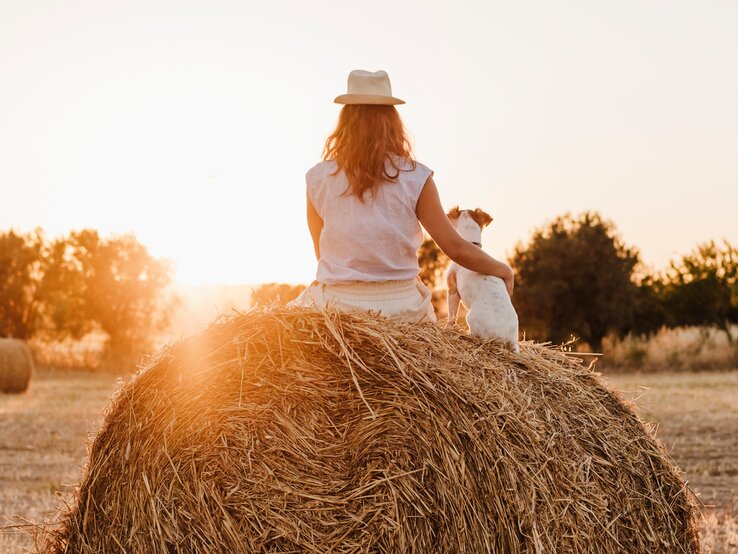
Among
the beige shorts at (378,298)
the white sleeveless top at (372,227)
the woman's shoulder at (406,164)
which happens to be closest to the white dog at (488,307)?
the beige shorts at (378,298)

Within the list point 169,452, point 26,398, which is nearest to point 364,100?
point 169,452

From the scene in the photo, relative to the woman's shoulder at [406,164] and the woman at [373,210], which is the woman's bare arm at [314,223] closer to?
the woman at [373,210]

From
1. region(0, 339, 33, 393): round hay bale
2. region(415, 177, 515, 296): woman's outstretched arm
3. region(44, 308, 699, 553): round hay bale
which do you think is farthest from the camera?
region(0, 339, 33, 393): round hay bale

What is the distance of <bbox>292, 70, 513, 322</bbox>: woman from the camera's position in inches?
180

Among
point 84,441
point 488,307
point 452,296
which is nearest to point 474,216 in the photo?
point 452,296

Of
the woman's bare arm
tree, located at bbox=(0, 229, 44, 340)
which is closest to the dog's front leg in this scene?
the woman's bare arm

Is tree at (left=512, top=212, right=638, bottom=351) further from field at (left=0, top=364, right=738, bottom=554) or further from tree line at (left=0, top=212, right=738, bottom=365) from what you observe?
field at (left=0, top=364, right=738, bottom=554)

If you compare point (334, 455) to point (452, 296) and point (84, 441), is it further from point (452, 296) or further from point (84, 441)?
point (452, 296)

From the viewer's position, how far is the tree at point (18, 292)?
39.1 meters

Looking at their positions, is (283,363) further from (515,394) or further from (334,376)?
(515,394)

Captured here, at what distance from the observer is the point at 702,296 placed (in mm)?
37000

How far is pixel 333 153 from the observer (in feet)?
15.5

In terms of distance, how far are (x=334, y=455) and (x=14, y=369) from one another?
827 inches

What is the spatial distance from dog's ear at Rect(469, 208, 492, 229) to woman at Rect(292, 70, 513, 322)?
2.16 feet
